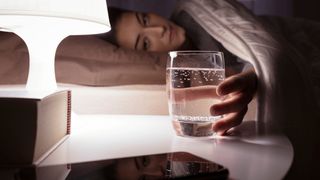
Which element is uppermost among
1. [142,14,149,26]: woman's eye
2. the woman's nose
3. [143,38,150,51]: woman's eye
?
[142,14,149,26]: woman's eye

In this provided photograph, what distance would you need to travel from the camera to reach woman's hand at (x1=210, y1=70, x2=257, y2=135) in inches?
18.2

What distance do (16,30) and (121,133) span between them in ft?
0.82

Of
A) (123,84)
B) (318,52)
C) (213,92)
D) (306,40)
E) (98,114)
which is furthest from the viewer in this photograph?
(306,40)

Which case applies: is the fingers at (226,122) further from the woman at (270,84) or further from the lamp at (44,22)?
the lamp at (44,22)

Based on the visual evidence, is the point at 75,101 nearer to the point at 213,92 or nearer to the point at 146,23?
the point at 213,92

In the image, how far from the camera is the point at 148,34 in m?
1.54

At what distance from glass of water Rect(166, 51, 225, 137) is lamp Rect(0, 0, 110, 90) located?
0.53 ft

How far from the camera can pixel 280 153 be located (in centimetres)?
38

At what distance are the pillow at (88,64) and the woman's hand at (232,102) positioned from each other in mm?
388

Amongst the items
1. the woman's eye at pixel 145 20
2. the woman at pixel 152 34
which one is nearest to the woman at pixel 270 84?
the woman at pixel 152 34

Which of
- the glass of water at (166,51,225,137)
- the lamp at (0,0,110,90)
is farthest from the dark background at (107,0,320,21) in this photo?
the glass of water at (166,51,225,137)

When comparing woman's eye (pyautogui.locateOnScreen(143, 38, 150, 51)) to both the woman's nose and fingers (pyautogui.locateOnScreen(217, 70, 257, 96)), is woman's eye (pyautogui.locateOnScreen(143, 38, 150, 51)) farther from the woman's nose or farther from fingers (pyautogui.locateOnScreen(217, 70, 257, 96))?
fingers (pyautogui.locateOnScreen(217, 70, 257, 96))

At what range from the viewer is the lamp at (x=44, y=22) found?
505 mm

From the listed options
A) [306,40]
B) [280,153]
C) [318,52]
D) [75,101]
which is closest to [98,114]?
[75,101]
